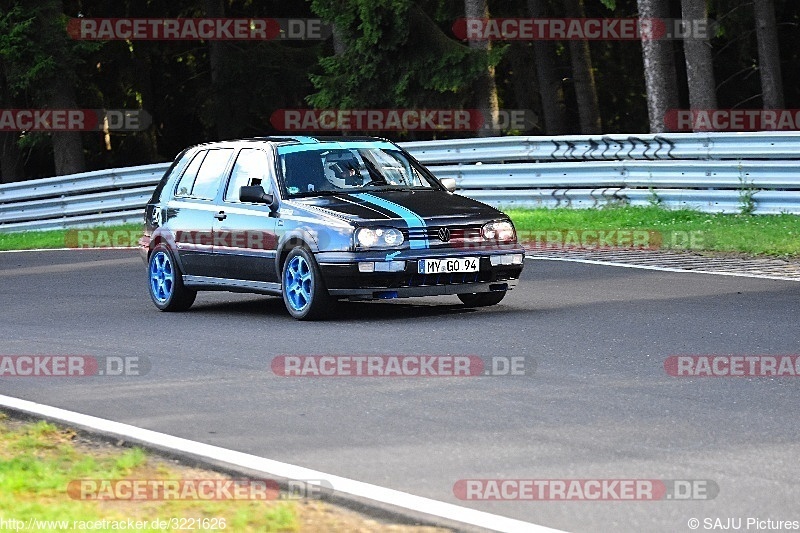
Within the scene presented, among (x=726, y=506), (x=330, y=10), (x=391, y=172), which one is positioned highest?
(x=330, y=10)

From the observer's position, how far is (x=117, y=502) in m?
6.19

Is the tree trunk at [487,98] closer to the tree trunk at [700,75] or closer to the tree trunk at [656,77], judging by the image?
the tree trunk at [656,77]

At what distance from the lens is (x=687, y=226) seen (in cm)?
1895

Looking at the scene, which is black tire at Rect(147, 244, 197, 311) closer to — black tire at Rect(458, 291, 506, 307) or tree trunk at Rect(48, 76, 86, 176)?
black tire at Rect(458, 291, 506, 307)

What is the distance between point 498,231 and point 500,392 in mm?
3830

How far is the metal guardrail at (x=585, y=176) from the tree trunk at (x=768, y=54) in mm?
11932

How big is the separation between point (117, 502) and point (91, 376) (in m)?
3.83

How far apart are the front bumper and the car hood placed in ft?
0.90

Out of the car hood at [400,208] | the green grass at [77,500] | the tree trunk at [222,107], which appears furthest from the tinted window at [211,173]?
the tree trunk at [222,107]

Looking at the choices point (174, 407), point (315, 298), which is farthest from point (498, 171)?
point (174, 407)

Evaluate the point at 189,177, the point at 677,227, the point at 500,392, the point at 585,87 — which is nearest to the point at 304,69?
the point at 585,87

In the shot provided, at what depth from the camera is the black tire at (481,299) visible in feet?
42.5

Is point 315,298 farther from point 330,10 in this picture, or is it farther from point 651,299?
point 330,10

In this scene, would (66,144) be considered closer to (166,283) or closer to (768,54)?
(768,54)
